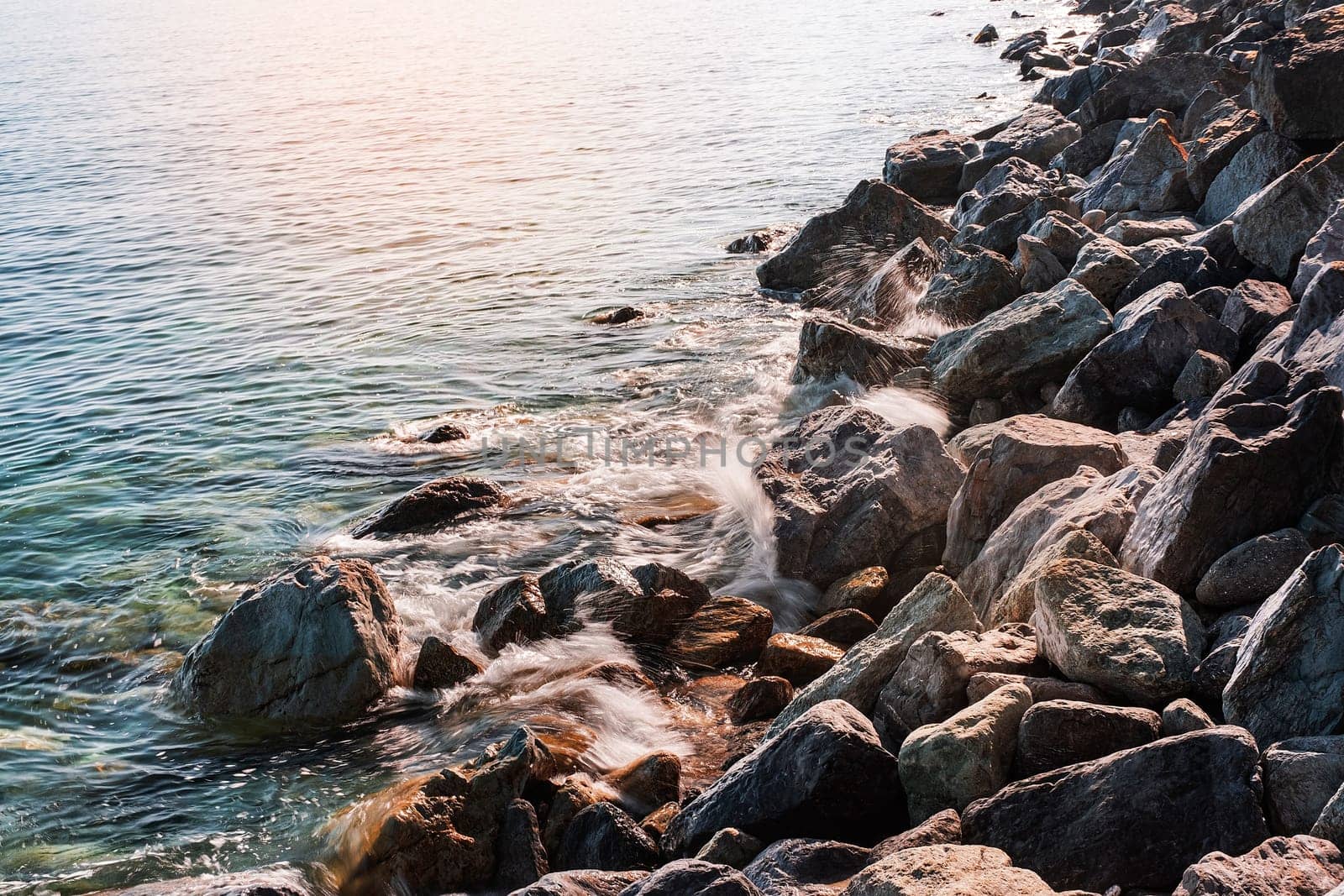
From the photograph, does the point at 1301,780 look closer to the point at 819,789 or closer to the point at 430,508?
the point at 819,789

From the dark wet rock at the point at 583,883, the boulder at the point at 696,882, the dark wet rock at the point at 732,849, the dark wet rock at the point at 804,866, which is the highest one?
the boulder at the point at 696,882

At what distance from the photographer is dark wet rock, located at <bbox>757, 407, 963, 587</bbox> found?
23.5 feet

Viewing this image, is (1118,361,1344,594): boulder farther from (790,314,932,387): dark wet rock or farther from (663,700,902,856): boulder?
(790,314,932,387): dark wet rock

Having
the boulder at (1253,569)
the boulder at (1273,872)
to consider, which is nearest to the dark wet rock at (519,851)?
the boulder at (1273,872)

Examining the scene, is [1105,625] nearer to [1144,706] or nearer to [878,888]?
[1144,706]

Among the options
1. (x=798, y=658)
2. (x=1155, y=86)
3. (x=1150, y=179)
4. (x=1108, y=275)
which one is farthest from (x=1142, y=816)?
(x=1155, y=86)

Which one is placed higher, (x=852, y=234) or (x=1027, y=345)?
(x=1027, y=345)

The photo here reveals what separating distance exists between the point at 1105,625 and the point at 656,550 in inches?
178

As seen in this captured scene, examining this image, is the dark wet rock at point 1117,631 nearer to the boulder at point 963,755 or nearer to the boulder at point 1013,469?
the boulder at point 963,755

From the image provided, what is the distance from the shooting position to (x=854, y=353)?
34.3ft

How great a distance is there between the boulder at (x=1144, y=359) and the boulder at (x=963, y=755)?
3.74 metres

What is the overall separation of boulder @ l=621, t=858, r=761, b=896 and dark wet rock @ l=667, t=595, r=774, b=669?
2.92 metres

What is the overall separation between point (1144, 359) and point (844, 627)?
2793 mm

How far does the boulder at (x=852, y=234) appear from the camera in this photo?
1477cm
